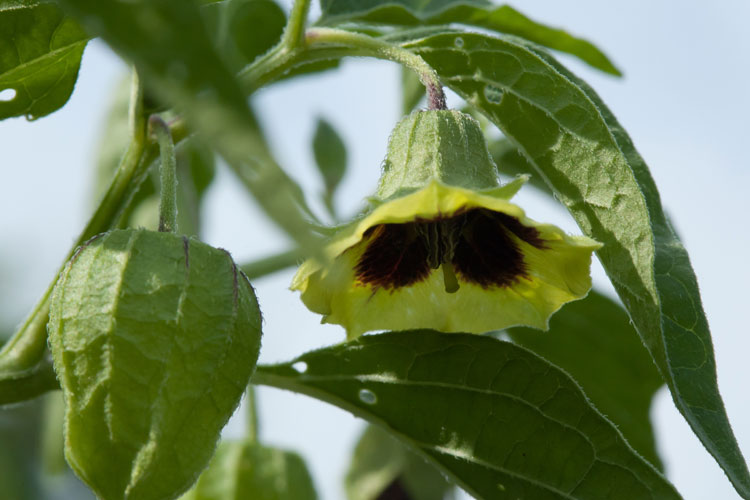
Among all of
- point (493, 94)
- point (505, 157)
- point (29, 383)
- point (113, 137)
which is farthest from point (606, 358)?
point (29, 383)

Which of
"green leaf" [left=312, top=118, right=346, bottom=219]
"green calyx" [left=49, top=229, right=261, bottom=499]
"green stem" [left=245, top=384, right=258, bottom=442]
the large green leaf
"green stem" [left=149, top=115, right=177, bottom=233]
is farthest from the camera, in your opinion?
"green leaf" [left=312, top=118, right=346, bottom=219]

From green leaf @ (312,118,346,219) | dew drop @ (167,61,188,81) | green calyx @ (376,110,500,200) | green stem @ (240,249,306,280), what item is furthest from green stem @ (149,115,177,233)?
green leaf @ (312,118,346,219)

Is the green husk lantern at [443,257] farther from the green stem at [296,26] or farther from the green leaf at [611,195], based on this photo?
the green stem at [296,26]

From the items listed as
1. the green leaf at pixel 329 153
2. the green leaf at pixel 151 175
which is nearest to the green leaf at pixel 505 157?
the green leaf at pixel 329 153

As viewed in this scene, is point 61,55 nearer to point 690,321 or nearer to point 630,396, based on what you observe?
point 690,321

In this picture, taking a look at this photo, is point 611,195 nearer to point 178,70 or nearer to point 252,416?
point 178,70

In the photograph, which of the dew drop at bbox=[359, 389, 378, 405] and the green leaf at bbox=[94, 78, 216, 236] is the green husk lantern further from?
the green leaf at bbox=[94, 78, 216, 236]
